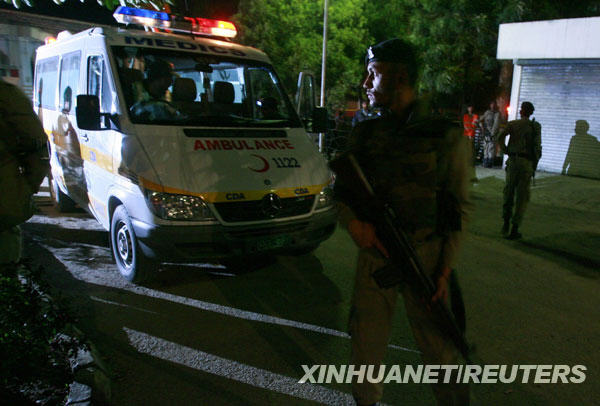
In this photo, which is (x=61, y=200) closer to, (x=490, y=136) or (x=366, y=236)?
(x=366, y=236)

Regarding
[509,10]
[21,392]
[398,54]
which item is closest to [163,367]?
[21,392]

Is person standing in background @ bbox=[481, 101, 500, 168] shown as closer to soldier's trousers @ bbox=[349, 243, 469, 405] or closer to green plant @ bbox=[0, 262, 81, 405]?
soldier's trousers @ bbox=[349, 243, 469, 405]

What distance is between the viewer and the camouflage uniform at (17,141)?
115 inches

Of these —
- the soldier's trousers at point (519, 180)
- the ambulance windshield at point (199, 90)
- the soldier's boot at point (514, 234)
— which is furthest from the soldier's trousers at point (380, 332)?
the soldier's boot at point (514, 234)

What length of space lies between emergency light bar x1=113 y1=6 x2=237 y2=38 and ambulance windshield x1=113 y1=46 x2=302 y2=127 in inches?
17.4

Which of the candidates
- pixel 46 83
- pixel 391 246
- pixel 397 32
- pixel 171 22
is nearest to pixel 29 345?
pixel 391 246

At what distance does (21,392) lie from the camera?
92.5 inches

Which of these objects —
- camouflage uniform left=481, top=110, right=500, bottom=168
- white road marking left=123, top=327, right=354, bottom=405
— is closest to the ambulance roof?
white road marking left=123, top=327, right=354, bottom=405

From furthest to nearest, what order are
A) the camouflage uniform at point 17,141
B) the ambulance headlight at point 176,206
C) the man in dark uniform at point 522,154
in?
1. the man in dark uniform at point 522,154
2. the ambulance headlight at point 176,206
3. the camouflage uniform at point 17,141

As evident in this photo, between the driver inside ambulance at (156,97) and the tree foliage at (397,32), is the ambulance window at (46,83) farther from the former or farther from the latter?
the tree foliage at (397,32)

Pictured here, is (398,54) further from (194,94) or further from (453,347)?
(194,94)

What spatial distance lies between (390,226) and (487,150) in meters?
11.8

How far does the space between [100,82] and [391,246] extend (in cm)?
402

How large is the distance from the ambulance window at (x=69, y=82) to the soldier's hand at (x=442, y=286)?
5.00 meters
